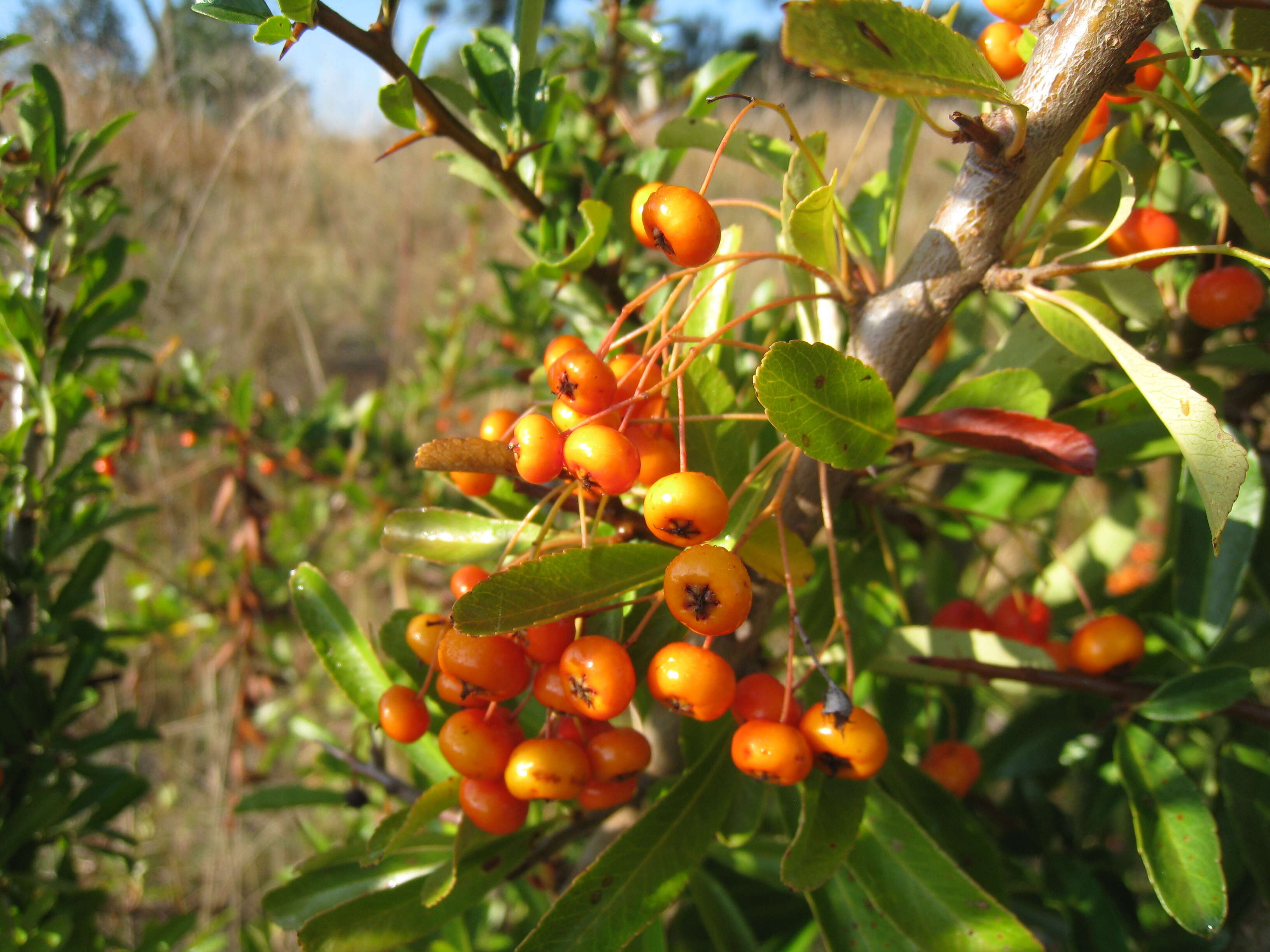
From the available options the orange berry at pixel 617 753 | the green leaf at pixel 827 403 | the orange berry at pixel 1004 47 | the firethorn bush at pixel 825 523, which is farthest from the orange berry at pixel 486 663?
the orange berry at pixel 1004 47

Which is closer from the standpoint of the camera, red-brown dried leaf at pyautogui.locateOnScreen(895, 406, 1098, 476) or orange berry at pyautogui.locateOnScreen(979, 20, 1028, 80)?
red-brown dried leaf at pyautogui.locateOnScreen(895, 406, 1098, 476)

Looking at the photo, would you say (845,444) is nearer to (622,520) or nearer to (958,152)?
(622,520)

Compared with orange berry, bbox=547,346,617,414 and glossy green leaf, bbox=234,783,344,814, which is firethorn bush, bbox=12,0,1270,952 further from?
glossy green leaf, bbox=234,783,344,814

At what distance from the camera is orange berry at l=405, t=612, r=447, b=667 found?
0.77 m

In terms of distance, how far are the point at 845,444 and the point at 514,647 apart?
0.34m

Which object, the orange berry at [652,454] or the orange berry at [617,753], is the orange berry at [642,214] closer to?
the orange berry at [652,454]

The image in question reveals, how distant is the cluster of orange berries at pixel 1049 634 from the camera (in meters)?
0.93

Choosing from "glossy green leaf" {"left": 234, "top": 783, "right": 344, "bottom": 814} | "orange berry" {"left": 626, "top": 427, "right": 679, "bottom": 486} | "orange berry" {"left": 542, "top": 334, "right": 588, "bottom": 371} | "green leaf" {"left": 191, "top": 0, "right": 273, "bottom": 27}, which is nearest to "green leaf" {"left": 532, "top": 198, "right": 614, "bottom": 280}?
"orange berry" {"left": 542, "top": 334, "right": 588, "bottom": 371}

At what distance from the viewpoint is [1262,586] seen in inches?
41.9

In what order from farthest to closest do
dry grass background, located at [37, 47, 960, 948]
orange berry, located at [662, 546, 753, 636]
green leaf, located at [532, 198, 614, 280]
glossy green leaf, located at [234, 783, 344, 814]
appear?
dry grass background, located at [37, 47, 960, 948]
glossy green leaf, located at [234, 783, 344, 814]
green leaf, located at [532, 198, 614, 280]
orange berry, located at [662, 546, 753, 636]

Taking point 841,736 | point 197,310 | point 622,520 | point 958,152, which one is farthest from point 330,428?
point 958,152

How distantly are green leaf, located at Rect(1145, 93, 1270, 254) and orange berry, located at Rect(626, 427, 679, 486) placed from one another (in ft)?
1.63

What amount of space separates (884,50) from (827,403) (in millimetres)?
243

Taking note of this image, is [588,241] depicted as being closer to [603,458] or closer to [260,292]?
[603,458]
